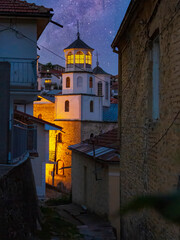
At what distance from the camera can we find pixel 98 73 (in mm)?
53188

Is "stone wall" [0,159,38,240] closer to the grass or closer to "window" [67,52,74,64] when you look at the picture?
the grass

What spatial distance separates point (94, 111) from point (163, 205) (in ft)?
143

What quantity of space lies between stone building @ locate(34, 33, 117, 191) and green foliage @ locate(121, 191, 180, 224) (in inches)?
1563

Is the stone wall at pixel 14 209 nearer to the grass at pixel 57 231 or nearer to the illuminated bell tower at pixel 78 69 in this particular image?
the grass at pixel 57 231

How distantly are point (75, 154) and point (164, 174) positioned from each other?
42.9ft

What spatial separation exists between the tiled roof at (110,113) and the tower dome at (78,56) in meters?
7.54

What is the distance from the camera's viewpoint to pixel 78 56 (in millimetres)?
40594

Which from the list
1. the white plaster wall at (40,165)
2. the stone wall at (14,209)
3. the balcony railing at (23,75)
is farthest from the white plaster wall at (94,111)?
the stone wall at (14,209)

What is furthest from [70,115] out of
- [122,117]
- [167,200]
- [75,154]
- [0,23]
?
[167,200]

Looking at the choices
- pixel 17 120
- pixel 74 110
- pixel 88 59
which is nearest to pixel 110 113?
pixel 74 110

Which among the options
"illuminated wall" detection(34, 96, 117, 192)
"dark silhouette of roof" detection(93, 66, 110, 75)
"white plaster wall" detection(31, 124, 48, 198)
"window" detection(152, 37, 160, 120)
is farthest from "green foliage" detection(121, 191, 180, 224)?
"dark silhouette of roof" detection(93, 66, 110, 75)

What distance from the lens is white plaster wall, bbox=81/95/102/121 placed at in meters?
43.0

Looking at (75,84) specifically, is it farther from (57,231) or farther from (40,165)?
(57,231)

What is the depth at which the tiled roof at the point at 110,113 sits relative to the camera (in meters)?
46.7
